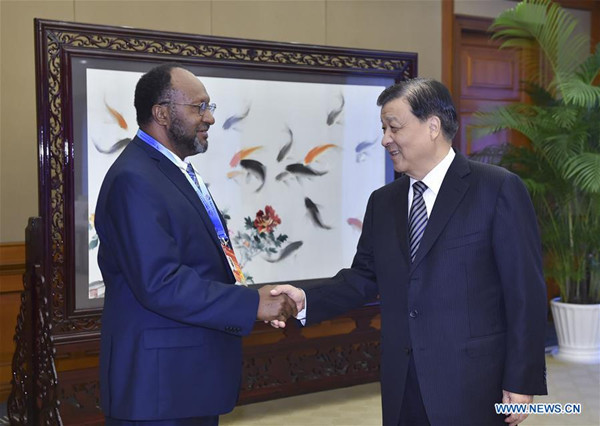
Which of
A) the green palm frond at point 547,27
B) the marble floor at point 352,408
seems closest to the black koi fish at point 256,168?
the marble floor at point 352,408

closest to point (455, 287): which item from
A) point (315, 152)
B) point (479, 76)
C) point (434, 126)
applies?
point (434, 126)

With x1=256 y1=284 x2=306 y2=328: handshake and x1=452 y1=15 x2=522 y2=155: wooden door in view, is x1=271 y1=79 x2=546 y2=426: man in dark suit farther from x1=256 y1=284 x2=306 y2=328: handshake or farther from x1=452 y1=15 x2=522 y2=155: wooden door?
x1=452 y1=15 x2=522 y2=155: wooden door

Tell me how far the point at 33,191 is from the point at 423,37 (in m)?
3.17

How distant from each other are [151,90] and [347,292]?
0.99 m

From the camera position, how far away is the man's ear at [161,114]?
230 cm

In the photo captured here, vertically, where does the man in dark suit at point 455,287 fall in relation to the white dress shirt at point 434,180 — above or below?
below

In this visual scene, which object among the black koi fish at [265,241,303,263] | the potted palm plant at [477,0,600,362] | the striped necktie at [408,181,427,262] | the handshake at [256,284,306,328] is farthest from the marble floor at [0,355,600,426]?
the striped necktie at [408,181,427,262]

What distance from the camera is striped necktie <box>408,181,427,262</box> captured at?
233 centimetres

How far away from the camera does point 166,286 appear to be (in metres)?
2.07

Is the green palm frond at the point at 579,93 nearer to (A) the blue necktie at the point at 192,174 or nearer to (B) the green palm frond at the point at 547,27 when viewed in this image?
(B) the green palm frond at the point at 547,27

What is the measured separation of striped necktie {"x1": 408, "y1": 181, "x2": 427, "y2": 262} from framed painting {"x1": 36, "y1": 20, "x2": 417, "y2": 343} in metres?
1.85

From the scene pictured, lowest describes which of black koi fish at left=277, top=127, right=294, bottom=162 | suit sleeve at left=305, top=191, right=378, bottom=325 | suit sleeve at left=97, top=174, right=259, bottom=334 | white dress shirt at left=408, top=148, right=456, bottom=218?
Answer: suit sleeve at left=305, top=191, right=378, bottom=325

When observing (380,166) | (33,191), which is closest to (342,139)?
(380,166)

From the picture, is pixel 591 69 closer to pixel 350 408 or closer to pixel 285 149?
pixel 285 149
